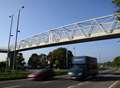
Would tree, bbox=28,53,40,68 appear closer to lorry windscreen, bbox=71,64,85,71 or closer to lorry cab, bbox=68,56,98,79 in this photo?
lorry cab, bbox=68,56,98,79

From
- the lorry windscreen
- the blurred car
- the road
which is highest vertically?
the lorry windscreen

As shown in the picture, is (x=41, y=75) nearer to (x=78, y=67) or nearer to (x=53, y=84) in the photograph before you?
(x=78, y=67)

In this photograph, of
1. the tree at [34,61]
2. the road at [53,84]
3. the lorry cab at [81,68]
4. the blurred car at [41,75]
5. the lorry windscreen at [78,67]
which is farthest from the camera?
the tree at [34,61]

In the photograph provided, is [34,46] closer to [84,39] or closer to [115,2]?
[84,39]

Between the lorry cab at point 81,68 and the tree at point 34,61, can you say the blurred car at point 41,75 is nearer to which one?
the lorry cab at point 81,68

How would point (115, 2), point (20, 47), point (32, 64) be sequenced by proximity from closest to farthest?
point (115, 2)
point (20, 47)
point (32, 64)

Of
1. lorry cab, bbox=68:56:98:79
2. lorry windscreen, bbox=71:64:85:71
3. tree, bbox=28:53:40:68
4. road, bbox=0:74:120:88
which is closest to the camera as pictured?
road, bbox=0:74:120:88

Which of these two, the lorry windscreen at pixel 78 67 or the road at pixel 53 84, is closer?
the road at pixel 53 84

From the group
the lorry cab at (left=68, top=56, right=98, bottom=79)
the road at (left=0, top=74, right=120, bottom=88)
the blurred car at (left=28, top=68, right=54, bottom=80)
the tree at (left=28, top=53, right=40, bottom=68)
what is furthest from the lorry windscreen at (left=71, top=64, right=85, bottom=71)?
the tree at (left=28, top=53, right=40, bottom=68)

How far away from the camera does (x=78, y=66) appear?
113ft

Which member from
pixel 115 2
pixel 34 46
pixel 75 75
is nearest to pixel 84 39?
pixel 75 75

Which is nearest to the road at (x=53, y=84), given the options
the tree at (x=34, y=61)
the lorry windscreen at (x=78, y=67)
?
the lorry windscreen at (x=78, y=67)

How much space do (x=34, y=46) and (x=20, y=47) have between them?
46.3 feet

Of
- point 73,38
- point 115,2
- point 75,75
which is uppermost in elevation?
point 73,38
